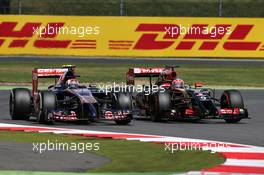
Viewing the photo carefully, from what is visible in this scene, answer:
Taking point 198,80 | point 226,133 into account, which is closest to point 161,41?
point 198,80

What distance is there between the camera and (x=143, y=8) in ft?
167

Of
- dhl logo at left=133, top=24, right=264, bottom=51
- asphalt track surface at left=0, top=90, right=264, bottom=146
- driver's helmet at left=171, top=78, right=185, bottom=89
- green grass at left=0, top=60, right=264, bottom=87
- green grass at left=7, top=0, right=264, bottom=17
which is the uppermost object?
green grass at left=7, top=0, right=264, bottom=17

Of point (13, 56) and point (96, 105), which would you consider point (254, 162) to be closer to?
point (96, 105)

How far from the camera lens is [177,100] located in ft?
69.4

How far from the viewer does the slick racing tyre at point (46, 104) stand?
19641 millimetres

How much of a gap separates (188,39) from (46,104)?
72.6 feet

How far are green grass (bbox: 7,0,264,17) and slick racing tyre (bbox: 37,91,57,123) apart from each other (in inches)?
1188

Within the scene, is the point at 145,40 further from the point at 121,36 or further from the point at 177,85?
the point at 177,85

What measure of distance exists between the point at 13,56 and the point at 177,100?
2160 centimetres

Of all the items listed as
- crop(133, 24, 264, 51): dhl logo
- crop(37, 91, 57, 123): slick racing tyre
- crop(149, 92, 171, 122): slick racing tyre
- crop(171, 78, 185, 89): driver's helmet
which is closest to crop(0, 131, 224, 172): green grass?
crop(37, 91, 57, 123): slick racing tyre

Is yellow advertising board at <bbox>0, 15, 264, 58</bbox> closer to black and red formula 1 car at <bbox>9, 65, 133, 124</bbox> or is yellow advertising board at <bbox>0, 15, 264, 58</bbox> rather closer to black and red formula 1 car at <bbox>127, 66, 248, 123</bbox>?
black and red formula 1 car at <bbox>9, 65, 133, 124</bbox>

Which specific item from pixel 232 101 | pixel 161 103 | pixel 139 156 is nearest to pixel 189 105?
pixel 161 103

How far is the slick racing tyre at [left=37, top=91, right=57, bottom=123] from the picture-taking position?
773 inches

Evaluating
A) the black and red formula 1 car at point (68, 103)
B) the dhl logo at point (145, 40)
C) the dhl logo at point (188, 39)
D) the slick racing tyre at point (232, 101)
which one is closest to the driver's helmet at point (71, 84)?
the black and red formula 1 car at point (68, 103)
